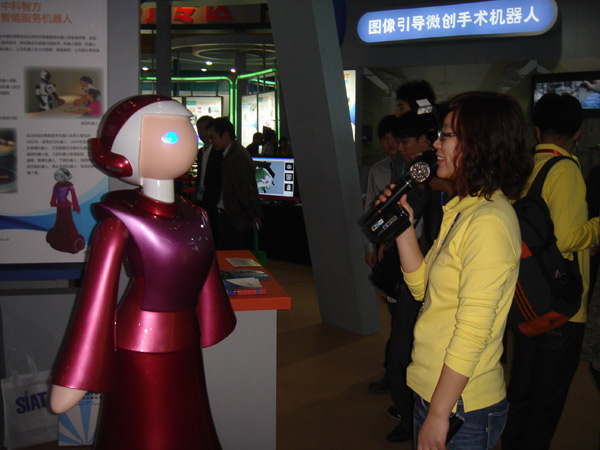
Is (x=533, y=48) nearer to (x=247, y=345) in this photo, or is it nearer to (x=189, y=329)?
(x=247, y=345)

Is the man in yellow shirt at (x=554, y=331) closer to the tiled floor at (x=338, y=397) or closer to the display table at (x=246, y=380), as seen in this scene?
the tiled floor at (x=338, y=397)

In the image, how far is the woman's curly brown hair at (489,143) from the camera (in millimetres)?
1335

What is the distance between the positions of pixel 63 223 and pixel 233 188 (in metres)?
2.64

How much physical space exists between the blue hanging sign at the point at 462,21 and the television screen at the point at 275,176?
1.88 metres

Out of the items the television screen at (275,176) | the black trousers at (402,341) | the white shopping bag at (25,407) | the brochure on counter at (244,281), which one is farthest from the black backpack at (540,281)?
the television screen at (275,176)

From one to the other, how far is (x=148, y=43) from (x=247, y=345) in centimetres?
1267

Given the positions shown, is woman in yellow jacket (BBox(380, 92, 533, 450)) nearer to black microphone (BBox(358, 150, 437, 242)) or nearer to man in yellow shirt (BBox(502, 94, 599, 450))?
black microphone (BBox(358, 150, 437, 242))

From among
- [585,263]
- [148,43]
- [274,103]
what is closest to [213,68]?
[148,43]

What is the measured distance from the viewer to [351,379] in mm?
3605

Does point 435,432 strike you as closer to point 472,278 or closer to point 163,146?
point 472,278

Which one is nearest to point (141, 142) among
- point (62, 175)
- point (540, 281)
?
point (62, 175)

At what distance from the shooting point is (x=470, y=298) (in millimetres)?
1248

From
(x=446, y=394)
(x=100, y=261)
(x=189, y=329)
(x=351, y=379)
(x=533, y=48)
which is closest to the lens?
(x=446, y=394)

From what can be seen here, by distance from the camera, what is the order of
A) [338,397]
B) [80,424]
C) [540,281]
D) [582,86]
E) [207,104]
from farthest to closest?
[207,104] → [582,86] → [338,397] → [80,424] → [540,281]
